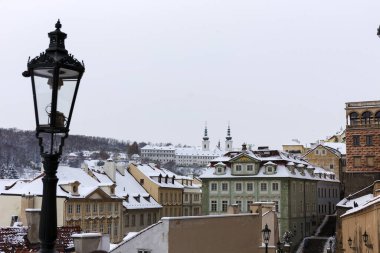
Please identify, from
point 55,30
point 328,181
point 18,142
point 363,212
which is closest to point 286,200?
point 328,181

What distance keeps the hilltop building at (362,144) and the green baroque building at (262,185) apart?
5.73m

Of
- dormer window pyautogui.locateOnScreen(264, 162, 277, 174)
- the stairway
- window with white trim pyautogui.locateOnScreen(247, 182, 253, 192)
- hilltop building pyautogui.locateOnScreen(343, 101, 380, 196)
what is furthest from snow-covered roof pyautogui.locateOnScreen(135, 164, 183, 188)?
hilltop building pyautogui.locateOnScreen(343, 101, 380, 196)

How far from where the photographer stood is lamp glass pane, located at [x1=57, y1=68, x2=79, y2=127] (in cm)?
504

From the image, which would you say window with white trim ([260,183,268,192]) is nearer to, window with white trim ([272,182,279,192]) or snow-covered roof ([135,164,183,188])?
window with white trim ([272,182,279,192])

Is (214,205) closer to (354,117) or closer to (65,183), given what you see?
(354,117)

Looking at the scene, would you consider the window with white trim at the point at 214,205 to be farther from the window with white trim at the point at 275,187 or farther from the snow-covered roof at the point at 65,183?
the snow-covered roof at the point at 65,183

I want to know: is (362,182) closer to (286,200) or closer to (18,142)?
(286,200)

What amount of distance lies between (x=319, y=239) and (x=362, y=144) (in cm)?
1033

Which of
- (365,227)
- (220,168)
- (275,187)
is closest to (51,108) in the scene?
(365,227)

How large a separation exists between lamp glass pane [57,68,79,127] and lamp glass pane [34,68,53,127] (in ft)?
0.29

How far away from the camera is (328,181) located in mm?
69062

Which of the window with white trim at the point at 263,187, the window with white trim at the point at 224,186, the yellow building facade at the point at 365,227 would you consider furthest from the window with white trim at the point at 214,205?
the yellow building facade at the point at 365,227

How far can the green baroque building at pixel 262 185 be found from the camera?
5312cm

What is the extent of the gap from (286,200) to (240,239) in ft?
117
